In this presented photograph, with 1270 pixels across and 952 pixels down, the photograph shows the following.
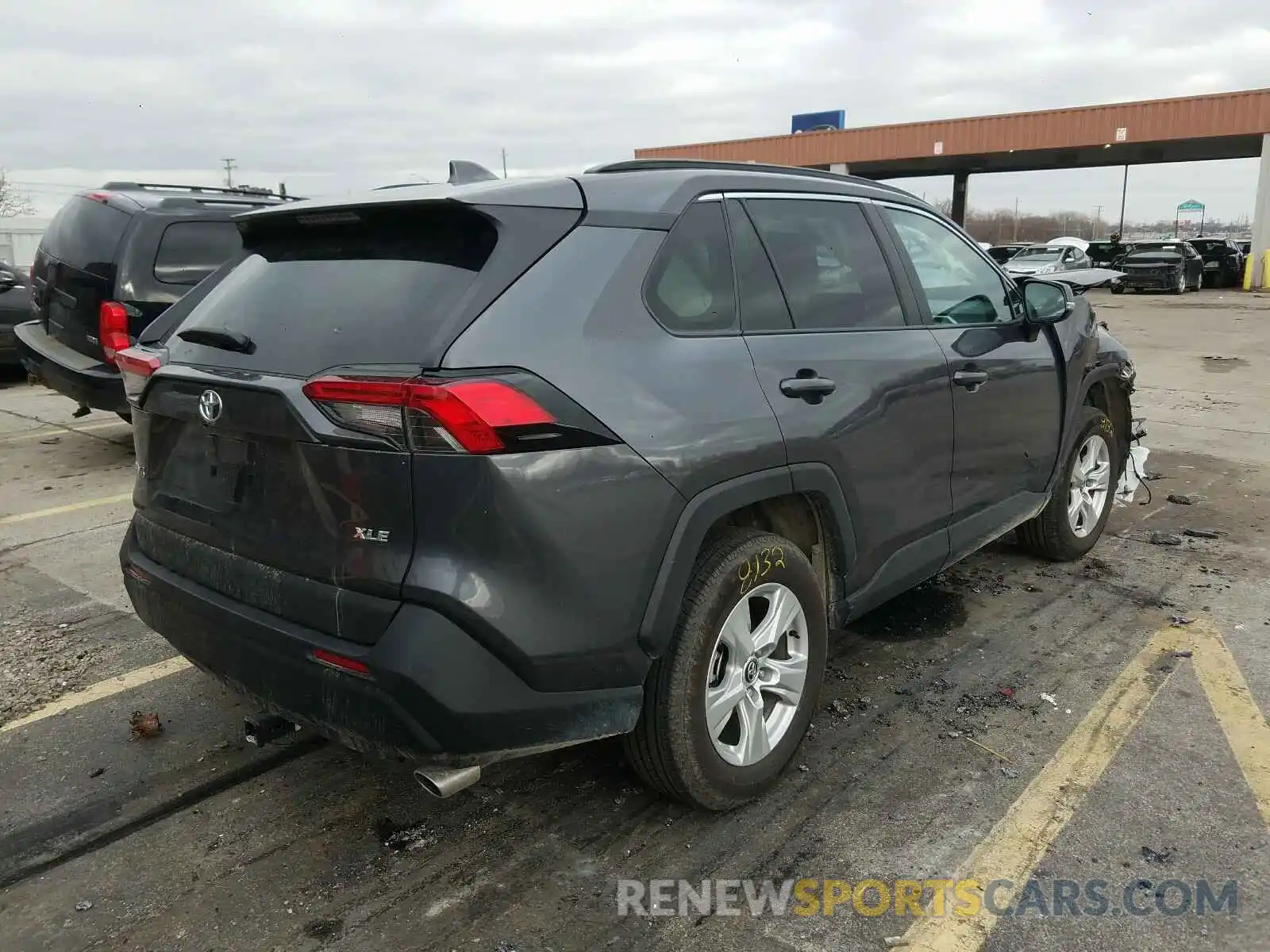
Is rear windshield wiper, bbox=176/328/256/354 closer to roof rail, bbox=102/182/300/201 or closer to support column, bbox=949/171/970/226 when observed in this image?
roof rail, bbox=102/182/300/201

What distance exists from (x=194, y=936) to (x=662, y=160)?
2534 millimetres

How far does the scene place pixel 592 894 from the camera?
2492 millimetres

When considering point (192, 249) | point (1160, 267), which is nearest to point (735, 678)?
point (192, 249)

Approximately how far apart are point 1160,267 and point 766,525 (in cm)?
2998

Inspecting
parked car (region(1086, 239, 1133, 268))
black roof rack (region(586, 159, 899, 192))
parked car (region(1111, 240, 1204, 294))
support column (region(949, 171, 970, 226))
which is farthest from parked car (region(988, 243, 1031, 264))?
black roof rack (region(586, 159, 899, 192))

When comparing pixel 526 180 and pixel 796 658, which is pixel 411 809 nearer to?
pixel 796 658

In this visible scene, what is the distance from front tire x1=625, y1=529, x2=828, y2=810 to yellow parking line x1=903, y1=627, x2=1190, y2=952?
0.62m

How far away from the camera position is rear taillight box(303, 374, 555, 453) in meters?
2.11

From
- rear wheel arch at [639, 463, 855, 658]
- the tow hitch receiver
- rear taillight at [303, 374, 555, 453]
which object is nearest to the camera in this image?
rear taillight at [303, 374, 555, 453]

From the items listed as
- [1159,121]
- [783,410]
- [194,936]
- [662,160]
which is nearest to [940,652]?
[783,410]

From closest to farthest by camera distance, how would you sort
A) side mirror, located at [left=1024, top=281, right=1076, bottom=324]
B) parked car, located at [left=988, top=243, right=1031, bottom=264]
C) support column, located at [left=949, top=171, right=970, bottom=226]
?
side mirror, located at [left=1024, top=281, right=1076, bottom=324] → parked car, located at [left=988, top=243, right=1031, bottom=264] → support column, located at [left=949, top=171, right=970, bottom=226]

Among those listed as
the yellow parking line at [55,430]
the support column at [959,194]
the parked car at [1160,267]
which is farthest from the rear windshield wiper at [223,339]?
the support column at [959,194]

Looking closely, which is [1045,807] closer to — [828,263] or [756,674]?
[756,674]

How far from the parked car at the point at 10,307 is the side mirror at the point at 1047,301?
10.7 meters
